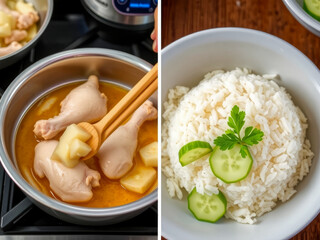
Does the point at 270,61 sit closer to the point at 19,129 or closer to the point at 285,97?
the point at 285,97

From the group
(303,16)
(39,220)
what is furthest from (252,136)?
(39,220)

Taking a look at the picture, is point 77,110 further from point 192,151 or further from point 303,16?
point 303,16

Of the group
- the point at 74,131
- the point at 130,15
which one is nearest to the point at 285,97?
the point at 130,15

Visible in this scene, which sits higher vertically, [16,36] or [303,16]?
[303,16]

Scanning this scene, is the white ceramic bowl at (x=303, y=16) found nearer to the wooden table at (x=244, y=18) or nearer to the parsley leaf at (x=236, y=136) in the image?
the wooden table at (x=244, y=18)

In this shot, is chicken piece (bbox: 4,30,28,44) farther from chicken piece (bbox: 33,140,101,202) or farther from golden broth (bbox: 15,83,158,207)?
chicken piece (bbox: 33,140,101,202)

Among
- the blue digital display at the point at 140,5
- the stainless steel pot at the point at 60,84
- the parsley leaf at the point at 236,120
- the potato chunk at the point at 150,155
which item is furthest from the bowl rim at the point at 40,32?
the parsley leaf at the point at 236,120
